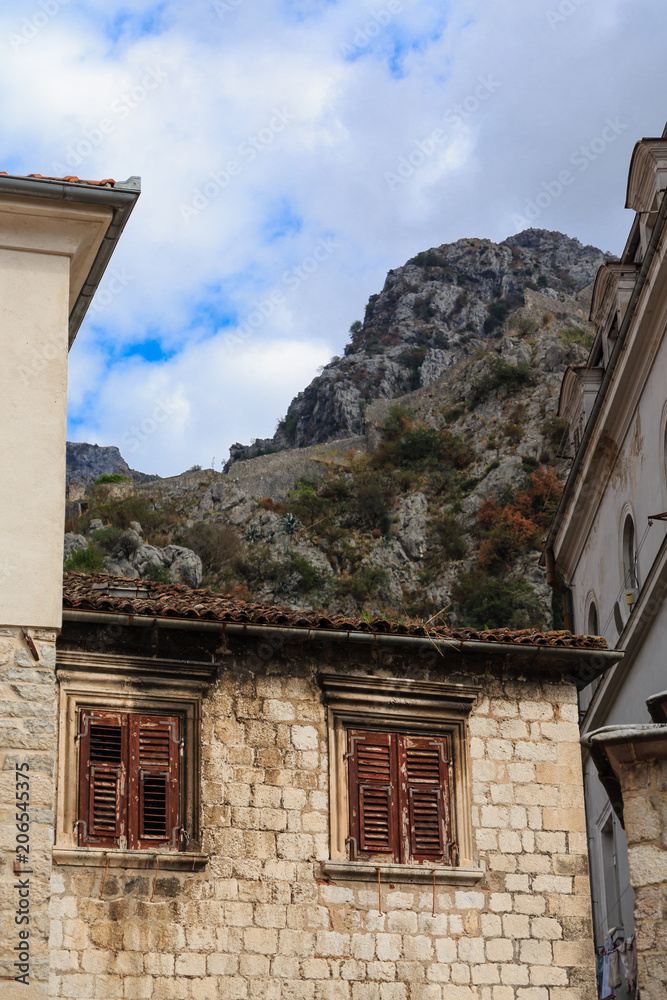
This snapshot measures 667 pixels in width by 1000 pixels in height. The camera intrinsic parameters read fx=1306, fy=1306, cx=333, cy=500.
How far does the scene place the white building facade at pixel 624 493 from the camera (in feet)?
58.3

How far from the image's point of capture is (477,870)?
12.6m

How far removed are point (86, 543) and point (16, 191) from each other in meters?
37.1

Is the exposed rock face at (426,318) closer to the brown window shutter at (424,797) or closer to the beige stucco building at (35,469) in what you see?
the brown window shutter at (424,797)

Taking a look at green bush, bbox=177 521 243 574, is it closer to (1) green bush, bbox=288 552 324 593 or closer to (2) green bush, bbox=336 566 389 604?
(1) green bush, bbox=288 552 324 593

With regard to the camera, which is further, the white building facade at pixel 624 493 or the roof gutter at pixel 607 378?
the white building facade at pixel 624 493

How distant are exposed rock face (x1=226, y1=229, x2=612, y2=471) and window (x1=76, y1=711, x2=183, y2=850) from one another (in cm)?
6925

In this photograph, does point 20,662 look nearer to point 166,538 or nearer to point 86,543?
point 86,543

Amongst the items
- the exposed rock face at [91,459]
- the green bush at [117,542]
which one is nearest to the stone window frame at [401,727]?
the green bush at [117,542]

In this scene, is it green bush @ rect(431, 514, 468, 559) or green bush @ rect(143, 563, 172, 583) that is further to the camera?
green bush @ rect(431, 514, 468, 559)

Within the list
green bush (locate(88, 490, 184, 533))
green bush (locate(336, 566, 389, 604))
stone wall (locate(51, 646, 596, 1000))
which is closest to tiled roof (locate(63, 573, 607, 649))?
stone wall (locate(51, 646, 596, 1000))

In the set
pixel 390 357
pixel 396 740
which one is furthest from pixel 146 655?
pixel 390 357

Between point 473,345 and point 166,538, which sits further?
point 473,345

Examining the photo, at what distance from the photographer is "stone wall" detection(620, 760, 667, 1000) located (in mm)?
8070

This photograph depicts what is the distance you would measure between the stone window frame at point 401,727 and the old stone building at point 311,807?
0.8 inches
